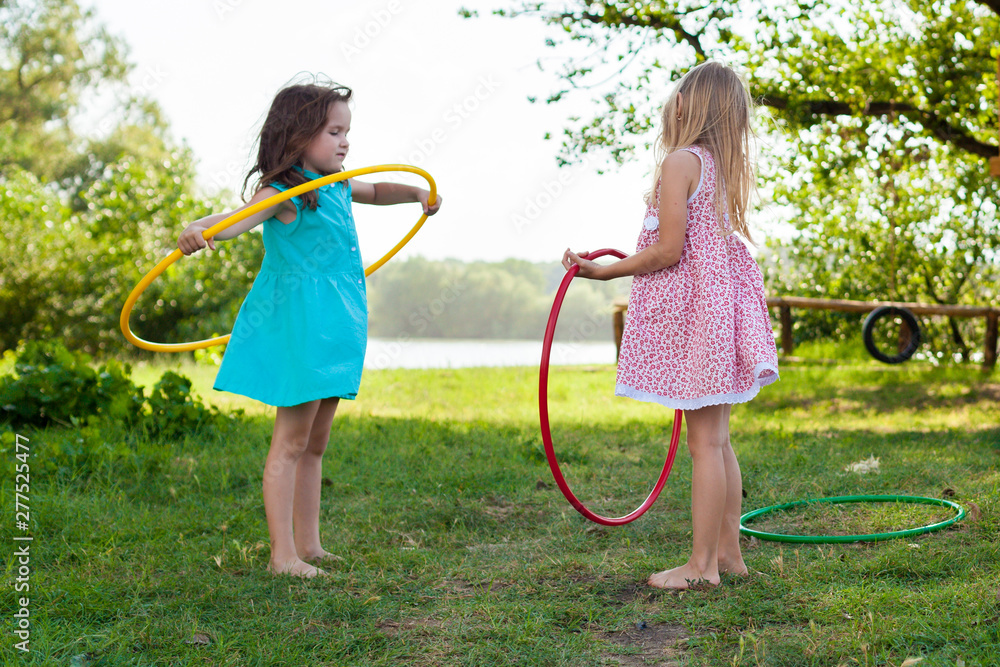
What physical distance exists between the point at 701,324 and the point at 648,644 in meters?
0.96

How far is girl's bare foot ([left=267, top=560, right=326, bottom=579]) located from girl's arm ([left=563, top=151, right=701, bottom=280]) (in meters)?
1.40

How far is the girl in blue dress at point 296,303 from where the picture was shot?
2.68m

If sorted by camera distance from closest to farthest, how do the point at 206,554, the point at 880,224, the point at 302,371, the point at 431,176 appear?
1. the point at 302,371
2. the point at 206,554
3. the point at 431,176
4. the point at 880,224

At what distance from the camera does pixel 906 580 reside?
247cm

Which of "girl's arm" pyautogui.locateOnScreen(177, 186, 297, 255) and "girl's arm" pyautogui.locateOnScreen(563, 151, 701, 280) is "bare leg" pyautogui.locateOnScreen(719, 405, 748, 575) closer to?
"girl's arm" pyautogui.locateOnScreen(563, 151, 701, 280)

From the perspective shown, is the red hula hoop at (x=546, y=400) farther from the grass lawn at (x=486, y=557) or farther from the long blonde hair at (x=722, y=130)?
the long blonde hair at (x=722, y=130)

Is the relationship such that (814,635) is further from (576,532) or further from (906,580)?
(576,532)

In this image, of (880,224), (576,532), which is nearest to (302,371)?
(576,532)

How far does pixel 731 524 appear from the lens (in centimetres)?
266

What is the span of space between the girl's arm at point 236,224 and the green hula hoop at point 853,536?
2060 mm

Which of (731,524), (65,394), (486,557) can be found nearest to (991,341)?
(731,524)

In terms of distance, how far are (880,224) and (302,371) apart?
10172 mm

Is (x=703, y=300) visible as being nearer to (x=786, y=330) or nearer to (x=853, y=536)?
(x=853, y=536)

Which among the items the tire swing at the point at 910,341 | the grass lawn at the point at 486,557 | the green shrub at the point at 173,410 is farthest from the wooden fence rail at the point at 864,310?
the green shrub at the point at 173,410
